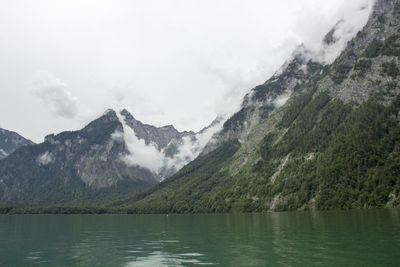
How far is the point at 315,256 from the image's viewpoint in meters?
33.9

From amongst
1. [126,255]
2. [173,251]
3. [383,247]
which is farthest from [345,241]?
[126,255]

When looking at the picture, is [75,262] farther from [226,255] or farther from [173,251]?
[226,255]

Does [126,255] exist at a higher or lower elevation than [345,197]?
lower

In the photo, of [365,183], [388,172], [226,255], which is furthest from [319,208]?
[226,255]

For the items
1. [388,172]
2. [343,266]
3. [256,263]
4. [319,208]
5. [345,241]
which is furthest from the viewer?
[319,208]

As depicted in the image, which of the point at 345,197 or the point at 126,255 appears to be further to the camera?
the point at 345,197

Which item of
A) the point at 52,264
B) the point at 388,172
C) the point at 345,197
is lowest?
the point at 52,264

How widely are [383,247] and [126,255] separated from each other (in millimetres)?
31819

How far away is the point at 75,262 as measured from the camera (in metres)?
36.6

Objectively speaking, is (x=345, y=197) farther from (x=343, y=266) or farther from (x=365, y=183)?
(x=343, y=266)

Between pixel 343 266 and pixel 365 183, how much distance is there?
185 metres

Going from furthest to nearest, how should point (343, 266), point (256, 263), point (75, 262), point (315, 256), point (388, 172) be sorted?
point (388, 172)
point (75, 262)
point (315, 256)
point (256, 263)
point (343, 266)

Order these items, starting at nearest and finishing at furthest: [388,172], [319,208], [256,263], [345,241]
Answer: [256,263] < [345,241] < [388,172] < [319,208]

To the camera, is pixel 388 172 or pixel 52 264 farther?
pixel 388 172
